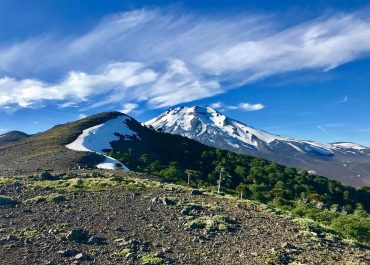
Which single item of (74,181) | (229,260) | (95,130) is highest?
(95,130)

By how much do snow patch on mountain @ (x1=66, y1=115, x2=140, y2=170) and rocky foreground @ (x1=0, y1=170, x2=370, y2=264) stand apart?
1502 inches

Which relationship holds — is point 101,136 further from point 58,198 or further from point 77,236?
point 77,236

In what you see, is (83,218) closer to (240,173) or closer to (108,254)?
(108,254)

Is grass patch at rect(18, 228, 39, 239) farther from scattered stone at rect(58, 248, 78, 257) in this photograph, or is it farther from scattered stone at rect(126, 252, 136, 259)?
scattered stone at rect(126, 252, 136, 259)

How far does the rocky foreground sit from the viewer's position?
723 inches

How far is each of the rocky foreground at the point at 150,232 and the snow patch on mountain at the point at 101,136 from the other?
125ft

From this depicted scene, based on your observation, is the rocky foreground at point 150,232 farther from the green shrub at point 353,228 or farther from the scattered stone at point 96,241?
the green shrub at point 353,228

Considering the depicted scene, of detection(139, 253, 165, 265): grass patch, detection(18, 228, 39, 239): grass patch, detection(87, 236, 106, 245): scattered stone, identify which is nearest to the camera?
detection(139, 253, 165, 265): grass patch

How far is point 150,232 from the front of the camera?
22047mm

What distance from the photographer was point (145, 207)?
91.2 feet

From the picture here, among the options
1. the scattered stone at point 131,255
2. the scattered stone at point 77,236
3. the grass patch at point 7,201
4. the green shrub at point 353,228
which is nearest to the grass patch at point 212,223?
the scattered stone at point 131,255

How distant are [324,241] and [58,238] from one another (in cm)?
1404

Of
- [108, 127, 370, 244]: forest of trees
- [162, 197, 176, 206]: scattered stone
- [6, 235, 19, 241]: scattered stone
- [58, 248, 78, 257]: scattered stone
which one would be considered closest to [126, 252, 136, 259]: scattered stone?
[58, 248, 78, 257]: scattered stone

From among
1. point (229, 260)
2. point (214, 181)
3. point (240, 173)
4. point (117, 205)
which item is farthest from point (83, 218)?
point (240, 173)
